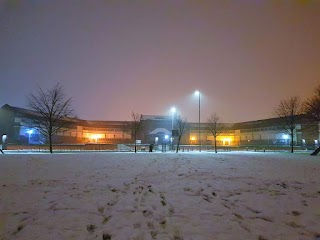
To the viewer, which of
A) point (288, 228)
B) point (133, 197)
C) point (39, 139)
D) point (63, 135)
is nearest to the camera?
point (288, 228)

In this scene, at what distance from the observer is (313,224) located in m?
5.38

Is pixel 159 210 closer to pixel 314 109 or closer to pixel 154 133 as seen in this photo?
pixel 314 109

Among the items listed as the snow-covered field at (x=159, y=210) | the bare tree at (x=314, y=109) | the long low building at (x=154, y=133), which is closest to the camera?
the snow-covered field at (x=159, y=210)

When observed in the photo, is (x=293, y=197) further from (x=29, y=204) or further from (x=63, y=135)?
(x=63, y=135)

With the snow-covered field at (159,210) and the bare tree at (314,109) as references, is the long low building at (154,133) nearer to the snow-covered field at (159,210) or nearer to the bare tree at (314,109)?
the bare tree at (314,109)

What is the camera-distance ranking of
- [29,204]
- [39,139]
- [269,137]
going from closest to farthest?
[29,204], [39,139], [269,137]

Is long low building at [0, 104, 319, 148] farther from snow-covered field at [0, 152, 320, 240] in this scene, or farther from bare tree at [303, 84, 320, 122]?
snow-covered field at [0, 152, 320, 240]

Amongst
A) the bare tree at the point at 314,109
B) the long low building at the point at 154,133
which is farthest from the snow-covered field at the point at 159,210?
the long low building at the point at 154,133

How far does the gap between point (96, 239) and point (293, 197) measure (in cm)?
594

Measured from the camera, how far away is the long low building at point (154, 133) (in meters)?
62.8

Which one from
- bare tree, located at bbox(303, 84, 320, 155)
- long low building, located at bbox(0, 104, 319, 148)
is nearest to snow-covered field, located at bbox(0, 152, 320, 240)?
bare tree, located at bbox(303, 84, 320, 155)

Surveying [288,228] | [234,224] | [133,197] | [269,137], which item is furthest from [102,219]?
[269,137]

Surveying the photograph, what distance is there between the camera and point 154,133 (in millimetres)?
83625

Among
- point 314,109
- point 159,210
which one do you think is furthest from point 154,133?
point 159,210
